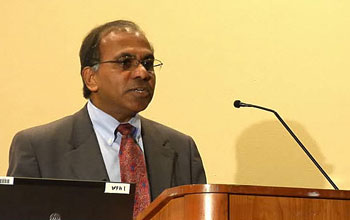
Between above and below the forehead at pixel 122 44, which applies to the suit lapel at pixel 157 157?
below

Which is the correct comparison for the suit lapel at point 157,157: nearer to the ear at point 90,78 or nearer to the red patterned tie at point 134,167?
the red patterned tie at point 134,167

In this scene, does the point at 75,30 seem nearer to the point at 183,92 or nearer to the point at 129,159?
the point at 183,92

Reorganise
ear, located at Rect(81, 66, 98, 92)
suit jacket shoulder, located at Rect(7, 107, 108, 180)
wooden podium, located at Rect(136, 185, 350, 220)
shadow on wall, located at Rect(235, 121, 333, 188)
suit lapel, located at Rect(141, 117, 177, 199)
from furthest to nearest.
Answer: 1. shadow on wall, located at Rect(235, 121, 333, 188)
2. ear, located at Rect(81, 66, 98, 92)
3. suit lapel, located at Rect(141, 117, 177, 199)
4. suit jacket shoulder, located at Rect(7, 107, 108, 180)
5. wooden podium, located at Rect(136, 185, 350, 220)

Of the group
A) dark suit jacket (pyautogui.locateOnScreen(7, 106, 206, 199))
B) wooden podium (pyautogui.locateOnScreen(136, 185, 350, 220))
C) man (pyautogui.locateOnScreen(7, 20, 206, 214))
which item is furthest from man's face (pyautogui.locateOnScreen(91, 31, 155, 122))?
wooden podium (pyautogui.locateOnScreen(136, 185, 350, 220))

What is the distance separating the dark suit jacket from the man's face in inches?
4.0

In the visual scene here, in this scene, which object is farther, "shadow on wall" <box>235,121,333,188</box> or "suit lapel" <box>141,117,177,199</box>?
"shadow on wall" <box>235,121,333,188</box>

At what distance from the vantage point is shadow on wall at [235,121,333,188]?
10.5 ft

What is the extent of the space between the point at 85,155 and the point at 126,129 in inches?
7.8

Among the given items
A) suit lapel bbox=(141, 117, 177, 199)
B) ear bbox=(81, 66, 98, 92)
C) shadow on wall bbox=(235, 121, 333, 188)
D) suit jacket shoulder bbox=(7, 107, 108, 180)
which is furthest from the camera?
shadow on wall bbox=(235, 121, 333, 188)

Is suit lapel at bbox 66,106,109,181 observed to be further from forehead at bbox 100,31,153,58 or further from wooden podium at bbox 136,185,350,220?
wooden podium at bbox 136,185,350,220

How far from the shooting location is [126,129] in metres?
2.63

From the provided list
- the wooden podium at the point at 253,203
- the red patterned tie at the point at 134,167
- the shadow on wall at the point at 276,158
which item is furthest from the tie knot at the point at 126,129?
the wooden podium at the point at 253,203

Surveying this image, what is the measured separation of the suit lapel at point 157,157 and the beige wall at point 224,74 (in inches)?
22.8

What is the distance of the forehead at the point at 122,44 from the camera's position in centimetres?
262
